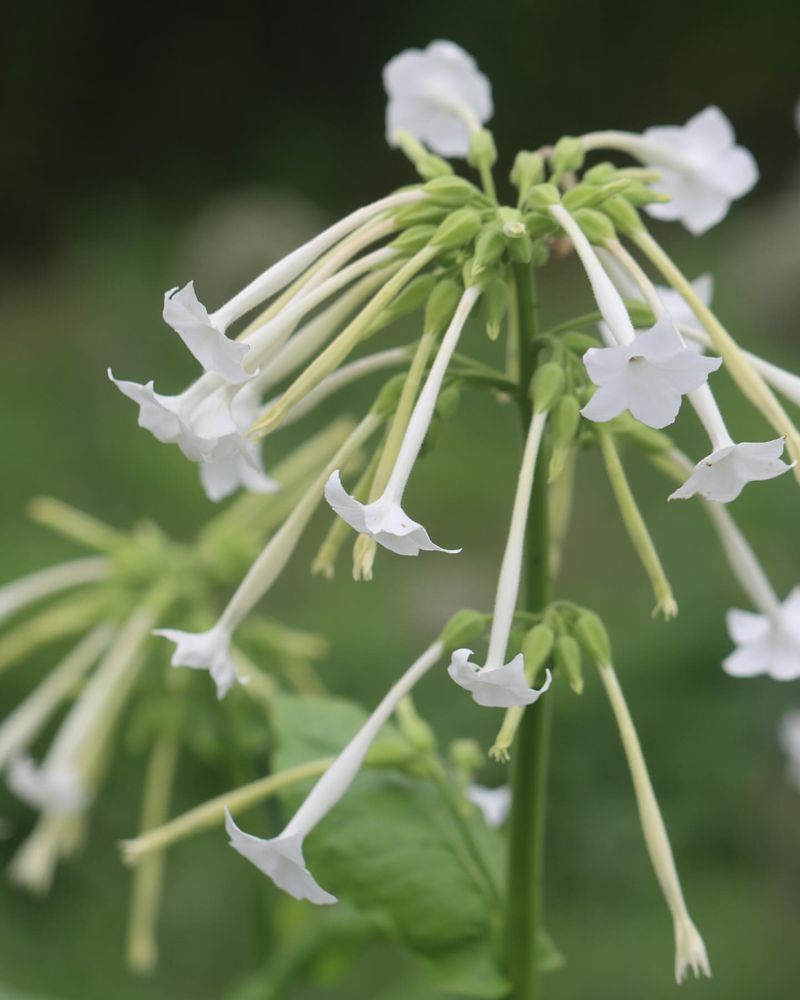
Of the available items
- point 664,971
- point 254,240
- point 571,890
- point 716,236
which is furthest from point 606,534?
point 254,240

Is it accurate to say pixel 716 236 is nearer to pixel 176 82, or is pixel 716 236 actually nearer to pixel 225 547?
pixel 176 82

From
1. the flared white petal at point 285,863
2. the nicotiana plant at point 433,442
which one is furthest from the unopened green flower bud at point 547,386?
the flared white petal at point 285,863

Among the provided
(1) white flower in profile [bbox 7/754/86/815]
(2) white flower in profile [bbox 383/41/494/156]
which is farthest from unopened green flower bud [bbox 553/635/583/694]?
(1) white flower in profile [bbox 7/754/86/815]

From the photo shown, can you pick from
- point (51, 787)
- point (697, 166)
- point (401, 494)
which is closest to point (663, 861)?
point (401, 494)

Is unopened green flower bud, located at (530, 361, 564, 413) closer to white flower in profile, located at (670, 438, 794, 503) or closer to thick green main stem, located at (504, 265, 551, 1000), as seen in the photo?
thick green main stem, located at (504, 265, 551, 1000)

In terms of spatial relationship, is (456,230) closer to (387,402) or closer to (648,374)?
(387,402)

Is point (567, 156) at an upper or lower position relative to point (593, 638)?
upper
